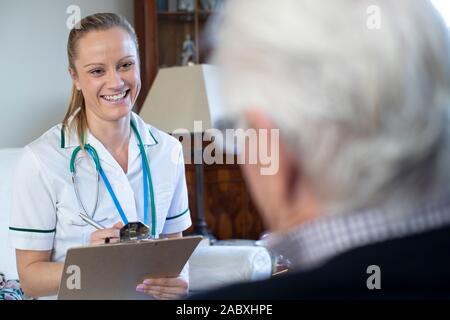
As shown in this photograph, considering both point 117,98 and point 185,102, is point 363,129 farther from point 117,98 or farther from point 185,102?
point 185,102

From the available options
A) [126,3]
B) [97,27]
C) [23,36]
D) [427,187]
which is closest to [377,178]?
[427,187]

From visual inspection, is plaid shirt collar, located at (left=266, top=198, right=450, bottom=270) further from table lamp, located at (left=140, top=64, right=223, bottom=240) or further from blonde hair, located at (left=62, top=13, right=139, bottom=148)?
table lamp, located at (left=140, top=64, right=223, bottom=240)

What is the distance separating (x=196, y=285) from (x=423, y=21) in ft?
5.46

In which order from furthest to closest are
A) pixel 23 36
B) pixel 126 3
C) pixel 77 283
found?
pixel 126 3 → pixel 23 36 → pixel 77 283

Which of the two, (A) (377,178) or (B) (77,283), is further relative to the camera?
(B) (77,283)

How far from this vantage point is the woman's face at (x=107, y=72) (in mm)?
1350

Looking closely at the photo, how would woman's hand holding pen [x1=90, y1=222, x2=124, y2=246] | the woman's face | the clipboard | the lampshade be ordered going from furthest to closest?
1. the lampshade
2. the woman's face
3. woman's hand holding pen [x1=90, y1=222, x2=124, y2=246]
4. the clipboard

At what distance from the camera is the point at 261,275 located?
2.00 m

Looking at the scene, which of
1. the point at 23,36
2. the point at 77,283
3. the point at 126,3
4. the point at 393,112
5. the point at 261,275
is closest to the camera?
the point at 393,112

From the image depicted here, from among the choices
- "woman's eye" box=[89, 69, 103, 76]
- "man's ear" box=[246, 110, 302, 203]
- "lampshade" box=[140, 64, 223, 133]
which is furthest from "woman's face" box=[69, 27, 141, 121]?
"lampshade" box=[140, 64, 223, 133]

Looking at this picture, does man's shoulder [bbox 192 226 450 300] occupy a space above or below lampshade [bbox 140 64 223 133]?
below

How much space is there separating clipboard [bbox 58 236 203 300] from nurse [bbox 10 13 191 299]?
7 cm

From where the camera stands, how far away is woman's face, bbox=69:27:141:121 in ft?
4.43

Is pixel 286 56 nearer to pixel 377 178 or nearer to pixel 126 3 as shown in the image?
pixel 377 178
